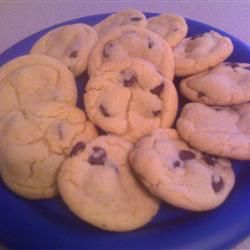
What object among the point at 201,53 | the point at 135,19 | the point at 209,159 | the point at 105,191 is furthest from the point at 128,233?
the point at 135,19

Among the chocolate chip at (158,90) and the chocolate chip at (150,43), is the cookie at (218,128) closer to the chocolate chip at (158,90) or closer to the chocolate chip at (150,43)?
the chocolate chip at (158,90)

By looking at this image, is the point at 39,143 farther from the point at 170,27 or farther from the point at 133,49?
the point at 170,27

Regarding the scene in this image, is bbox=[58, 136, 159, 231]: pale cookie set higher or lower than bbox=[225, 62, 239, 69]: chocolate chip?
lower

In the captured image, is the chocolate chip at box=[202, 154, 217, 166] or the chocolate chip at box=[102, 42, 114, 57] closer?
the chocolate chip at box=[202, 154, 217, 166]

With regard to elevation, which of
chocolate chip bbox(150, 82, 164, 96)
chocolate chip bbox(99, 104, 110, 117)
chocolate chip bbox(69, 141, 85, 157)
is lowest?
chocolate chip bbox(69, 141, 85, 157)

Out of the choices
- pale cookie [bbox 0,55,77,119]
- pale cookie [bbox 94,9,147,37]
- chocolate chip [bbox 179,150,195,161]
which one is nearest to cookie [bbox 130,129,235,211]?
chocolate chip [bbox 179,150,195,161]

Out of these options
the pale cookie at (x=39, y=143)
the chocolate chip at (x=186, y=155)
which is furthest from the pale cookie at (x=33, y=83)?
the chocolate chip at (x=186, y=155)

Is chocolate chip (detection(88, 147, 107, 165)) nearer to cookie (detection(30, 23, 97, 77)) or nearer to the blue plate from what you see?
the blue plate
